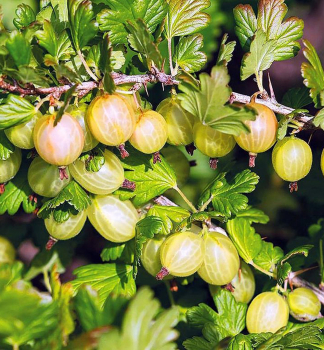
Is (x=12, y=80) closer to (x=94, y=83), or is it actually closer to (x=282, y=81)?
(x=94, y=83)

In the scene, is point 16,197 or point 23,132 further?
point 16,197

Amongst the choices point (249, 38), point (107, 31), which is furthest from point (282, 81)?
point (107, 31)

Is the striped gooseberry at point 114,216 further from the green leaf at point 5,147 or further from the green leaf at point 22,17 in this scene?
the green leaf at point 22,17

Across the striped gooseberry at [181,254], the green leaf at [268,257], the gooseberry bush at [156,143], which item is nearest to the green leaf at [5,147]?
the gooseberry bush at [156,143]

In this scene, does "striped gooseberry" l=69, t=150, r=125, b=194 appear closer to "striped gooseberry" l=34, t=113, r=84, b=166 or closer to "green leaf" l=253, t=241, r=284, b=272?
"striped gooseberry" l=34, t=113, r=84, b=166

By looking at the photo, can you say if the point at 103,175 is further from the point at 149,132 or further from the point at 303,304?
the point at 303,304

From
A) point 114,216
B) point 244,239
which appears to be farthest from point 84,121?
point 244,239

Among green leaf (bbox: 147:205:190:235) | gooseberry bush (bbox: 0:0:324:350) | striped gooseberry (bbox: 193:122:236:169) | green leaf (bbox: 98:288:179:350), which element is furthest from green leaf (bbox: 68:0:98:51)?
green leaf (bbox: 98:288:179:350)
